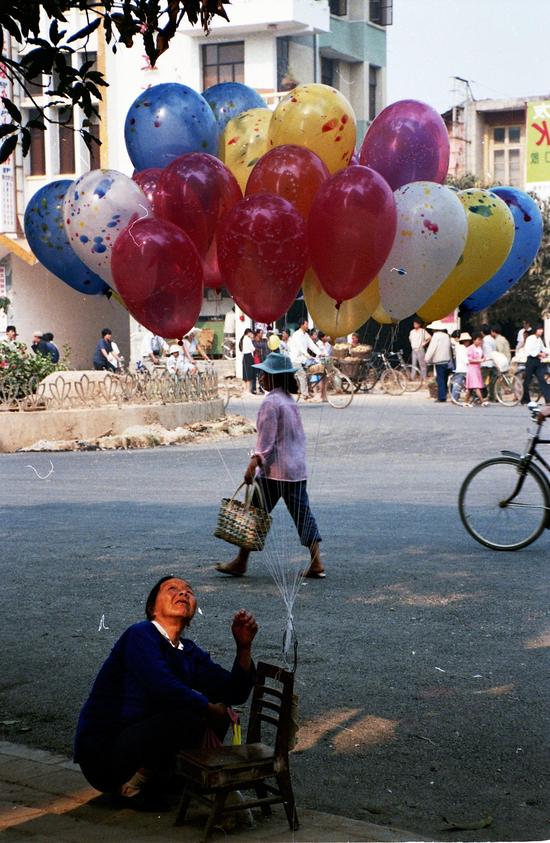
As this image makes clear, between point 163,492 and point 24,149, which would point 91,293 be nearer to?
point 24,149

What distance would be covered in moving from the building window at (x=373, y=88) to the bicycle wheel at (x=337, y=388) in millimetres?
17590

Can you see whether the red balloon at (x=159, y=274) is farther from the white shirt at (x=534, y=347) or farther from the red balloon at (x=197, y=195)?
the white shirt at (x=534, y=347)

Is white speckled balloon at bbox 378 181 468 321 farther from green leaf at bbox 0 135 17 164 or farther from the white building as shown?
the white building

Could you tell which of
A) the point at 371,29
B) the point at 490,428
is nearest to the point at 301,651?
the point at 490,428

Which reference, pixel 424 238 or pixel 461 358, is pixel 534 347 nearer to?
pixel 461 358

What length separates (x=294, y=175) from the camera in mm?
6219

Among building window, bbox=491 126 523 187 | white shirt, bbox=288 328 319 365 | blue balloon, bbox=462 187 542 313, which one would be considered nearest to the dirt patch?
white shirt, bbox=288 328 319 365

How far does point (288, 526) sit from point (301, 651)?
4775 mm

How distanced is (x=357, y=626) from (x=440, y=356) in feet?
60.4

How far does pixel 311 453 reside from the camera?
59.6 feet

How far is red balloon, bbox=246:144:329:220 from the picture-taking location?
6.22 m

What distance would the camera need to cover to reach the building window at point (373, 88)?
41969 mm

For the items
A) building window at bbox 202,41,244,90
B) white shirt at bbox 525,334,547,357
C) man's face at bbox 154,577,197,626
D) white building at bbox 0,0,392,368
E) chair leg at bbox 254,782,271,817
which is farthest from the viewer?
building window at bbox 202,41,244,90

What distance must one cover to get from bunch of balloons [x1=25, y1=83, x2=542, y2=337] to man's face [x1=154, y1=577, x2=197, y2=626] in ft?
5.96
